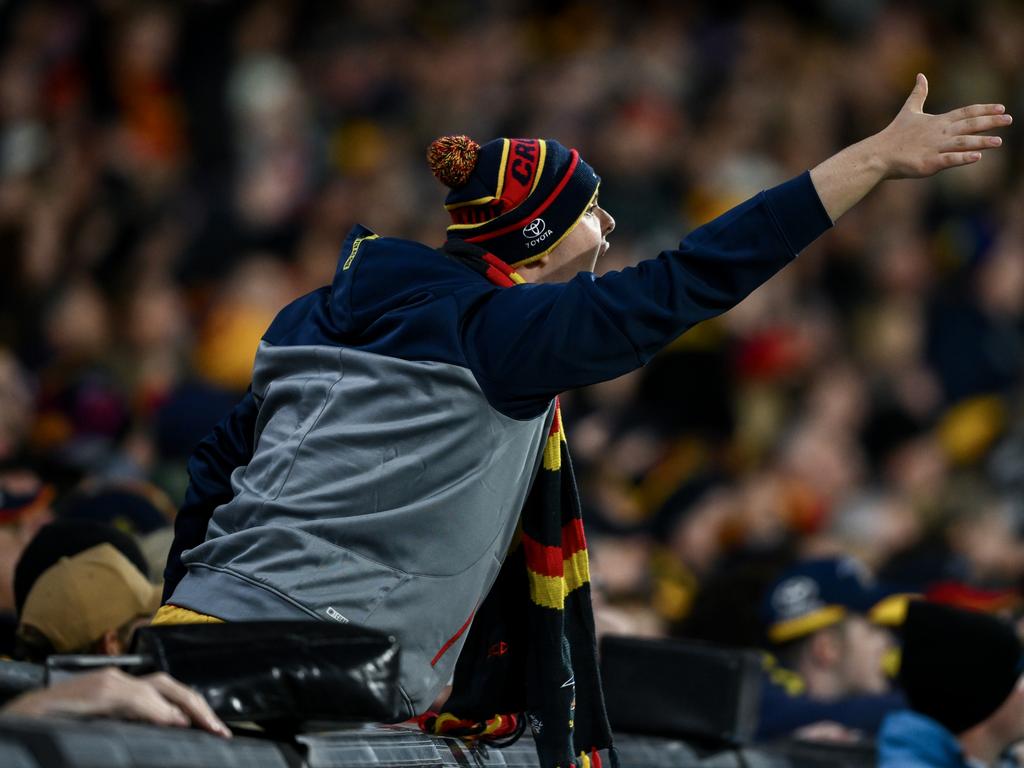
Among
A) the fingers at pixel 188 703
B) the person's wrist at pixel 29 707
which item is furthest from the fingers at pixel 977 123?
the person's wrist at pixel 29 707

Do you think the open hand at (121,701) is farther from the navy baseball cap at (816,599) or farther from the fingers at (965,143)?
the navy baseball cap at (816,599)

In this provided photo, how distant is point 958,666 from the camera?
4023 mm

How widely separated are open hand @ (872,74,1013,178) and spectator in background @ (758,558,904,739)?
Answer: 2806 millimetres

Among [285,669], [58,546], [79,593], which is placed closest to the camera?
[285,669]

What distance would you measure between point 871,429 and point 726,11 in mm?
3771

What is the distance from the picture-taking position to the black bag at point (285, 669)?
244cm

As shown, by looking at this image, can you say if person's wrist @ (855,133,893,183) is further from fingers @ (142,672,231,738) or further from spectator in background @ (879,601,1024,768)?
spectator in background @ (879,601,1024,768)

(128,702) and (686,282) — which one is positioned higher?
(686,282)

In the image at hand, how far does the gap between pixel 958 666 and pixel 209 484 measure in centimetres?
189

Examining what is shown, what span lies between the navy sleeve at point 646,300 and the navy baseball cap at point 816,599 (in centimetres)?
289

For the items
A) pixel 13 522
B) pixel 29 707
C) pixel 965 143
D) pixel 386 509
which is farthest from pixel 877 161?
pixel 13 522

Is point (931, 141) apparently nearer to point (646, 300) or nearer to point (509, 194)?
point (646, 300)

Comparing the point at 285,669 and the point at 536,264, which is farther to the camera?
the point at 536,264

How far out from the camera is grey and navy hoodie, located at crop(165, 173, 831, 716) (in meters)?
2.77
